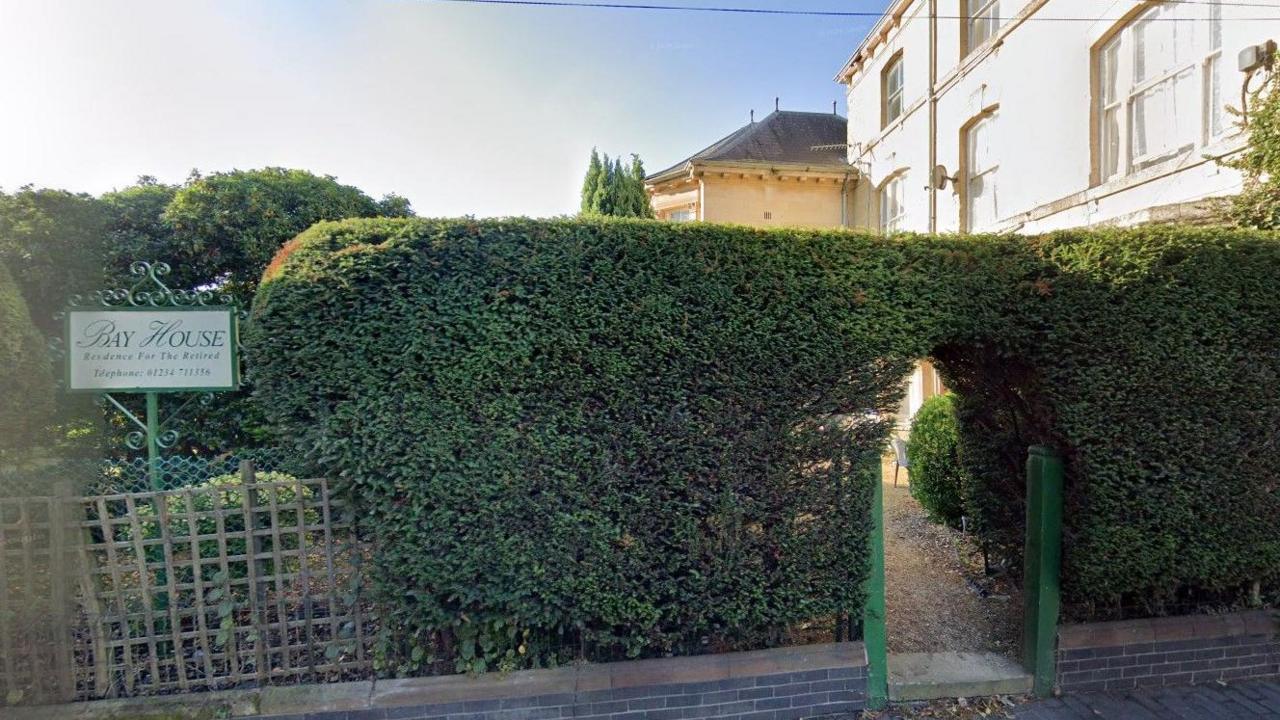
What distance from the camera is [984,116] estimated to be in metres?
9.02

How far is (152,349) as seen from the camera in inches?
125

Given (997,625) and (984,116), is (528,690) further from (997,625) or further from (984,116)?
(984,116)

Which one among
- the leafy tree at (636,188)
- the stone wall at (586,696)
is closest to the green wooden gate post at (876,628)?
the stone wall at (586,696)

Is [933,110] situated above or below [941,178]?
above

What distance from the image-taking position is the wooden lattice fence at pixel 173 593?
8.90ft

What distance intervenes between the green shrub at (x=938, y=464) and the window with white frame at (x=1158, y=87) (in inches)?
155

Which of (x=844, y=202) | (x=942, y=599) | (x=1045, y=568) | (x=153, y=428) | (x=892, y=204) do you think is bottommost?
(x=942, y=599)

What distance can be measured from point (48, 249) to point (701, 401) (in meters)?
4.49

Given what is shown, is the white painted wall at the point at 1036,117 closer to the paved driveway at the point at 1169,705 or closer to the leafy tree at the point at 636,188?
the paved driveway at the point at 1169,705

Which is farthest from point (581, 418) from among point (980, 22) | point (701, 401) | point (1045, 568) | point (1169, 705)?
point (980, 22)

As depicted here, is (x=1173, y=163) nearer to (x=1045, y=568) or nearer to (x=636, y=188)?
(x=1045, y=568)

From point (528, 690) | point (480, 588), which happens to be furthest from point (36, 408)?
point (528, 690)

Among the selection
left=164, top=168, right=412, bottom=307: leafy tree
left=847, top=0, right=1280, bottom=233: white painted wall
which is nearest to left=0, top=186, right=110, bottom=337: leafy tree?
left=164, top=168, right=412, bottom=307: leafy tree

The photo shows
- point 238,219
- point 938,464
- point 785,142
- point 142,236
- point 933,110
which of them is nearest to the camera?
point 142,236
